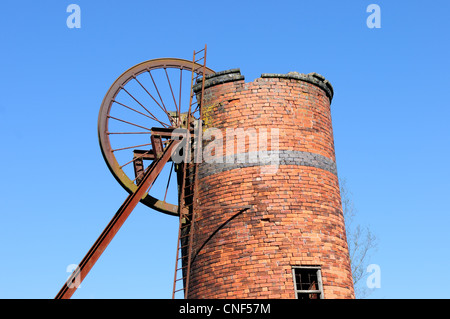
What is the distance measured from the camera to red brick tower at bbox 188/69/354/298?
39.5 feet

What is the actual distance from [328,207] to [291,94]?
2.78 m

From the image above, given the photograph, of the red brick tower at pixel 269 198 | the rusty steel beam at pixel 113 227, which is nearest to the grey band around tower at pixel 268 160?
the red brick tower at pixel 269 198

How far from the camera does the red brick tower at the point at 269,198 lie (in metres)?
12.0

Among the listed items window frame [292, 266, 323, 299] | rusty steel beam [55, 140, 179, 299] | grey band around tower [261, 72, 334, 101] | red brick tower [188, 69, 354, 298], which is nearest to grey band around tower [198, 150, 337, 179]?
red brick tower [188, 69, 354, 298]

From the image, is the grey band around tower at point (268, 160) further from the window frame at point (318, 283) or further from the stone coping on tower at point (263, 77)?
the window frame at point (318, 283)

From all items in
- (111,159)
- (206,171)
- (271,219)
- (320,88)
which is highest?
A: (320,88)

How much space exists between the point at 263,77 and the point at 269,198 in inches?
118

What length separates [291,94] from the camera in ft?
44.7

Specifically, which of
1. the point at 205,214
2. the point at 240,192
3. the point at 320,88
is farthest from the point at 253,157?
the point at 320,88

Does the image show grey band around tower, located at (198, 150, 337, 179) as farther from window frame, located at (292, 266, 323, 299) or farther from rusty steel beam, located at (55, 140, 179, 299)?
window frame, located at (292, 266, 323, 299)

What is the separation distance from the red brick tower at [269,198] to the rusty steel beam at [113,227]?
115 cm

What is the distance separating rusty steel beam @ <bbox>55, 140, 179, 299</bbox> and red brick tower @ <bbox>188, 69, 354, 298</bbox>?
1.15 meters

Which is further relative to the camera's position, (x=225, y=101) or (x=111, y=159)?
(x=111, y=159)
